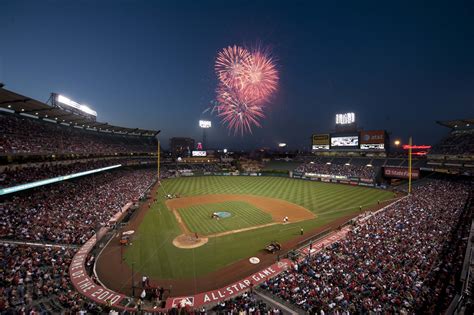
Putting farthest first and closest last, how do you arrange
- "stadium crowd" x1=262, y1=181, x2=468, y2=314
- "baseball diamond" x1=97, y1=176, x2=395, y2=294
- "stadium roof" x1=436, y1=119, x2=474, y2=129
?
"stadium roof" x1=436, y1=119, x2=474, y2=129
"baseball diamond" x1=97, y1=176, x2=395, y2=294
"stadium crowd" x1=262, y1=181, x2=468, y2=314

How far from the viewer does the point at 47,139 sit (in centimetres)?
3234

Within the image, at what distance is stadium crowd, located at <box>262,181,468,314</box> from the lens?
11.3 metres

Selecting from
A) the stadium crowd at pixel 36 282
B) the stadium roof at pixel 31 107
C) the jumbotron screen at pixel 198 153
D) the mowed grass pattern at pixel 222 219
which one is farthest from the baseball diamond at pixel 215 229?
the jumbotron screen at pixel 198 153

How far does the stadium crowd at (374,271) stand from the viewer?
11.3 metres

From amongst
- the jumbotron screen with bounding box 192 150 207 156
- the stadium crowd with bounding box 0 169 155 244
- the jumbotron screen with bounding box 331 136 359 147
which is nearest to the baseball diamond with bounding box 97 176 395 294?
the stadium crowd with bounding box 0 169 155 244

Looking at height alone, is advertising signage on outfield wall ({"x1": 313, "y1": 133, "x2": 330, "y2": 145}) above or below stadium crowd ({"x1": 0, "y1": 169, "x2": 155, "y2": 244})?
above

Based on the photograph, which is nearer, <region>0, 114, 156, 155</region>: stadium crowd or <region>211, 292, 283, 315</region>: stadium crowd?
<region>211, 292, 283, 315</region>: stadium crowd

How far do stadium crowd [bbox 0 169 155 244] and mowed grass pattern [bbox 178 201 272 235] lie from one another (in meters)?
10.0

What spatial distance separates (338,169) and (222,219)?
42413 millimetres

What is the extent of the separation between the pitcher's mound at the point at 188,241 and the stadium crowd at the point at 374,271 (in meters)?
8.98

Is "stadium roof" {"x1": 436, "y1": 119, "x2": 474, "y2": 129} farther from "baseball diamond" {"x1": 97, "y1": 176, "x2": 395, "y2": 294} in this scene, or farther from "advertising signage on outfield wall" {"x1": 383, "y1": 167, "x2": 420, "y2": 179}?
"baseball diamond" {"x1": 97, "y1": 176, "x2": 395, "y2": 294}

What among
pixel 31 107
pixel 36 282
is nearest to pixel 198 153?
pixel 31 107

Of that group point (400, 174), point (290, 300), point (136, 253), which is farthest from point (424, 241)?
point (400, 174)

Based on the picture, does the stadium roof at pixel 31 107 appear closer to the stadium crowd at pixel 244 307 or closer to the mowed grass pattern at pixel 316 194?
the mowed grass pattern at pixel 316 194
